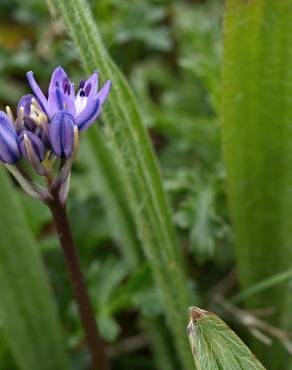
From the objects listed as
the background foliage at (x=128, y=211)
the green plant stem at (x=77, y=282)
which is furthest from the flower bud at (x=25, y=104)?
the background foliage at (x=128, y=211)

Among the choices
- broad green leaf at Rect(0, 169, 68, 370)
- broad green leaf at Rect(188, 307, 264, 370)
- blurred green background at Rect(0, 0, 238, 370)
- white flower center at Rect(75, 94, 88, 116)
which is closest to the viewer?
broad green leaf at Rect(188, 307, 264, 370)

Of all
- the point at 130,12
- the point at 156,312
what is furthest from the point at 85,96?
the point at 130,12

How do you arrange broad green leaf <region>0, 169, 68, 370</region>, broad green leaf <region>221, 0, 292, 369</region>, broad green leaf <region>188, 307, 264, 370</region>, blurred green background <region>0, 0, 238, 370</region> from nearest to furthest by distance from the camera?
broad green leaf <region>188, 307, 264, 370</region>
broad green leaf <region>221, 0, 292, 369</region>
broad green leaf <region>0, 169, 68, 370</region>
blurred green background <region>0, 0, 238, 370</region>

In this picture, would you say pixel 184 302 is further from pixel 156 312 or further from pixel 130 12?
pixel 130 12

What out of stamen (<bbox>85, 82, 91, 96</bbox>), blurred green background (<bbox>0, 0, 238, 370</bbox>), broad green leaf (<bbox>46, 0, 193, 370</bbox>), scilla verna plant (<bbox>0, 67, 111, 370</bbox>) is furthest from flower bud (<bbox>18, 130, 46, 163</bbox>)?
blurred green background (<bbox>0, 0, 238, 370</bbox>)

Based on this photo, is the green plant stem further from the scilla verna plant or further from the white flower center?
the white flower center

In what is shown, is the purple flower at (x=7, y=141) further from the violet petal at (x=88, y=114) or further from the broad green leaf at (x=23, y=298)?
the broad green leaf at (x=23, y=298)
